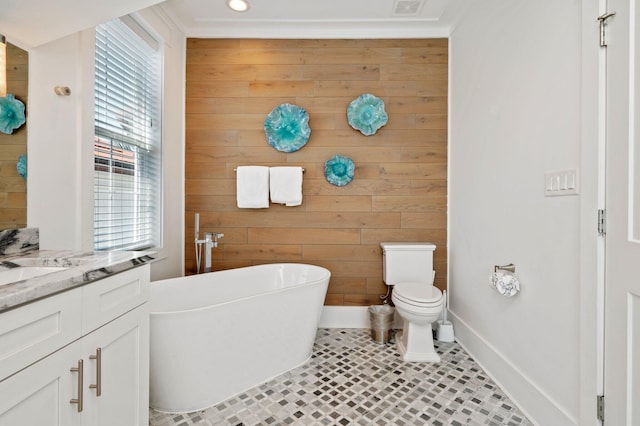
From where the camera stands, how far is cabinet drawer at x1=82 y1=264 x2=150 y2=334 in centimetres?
94

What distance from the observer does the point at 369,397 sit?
1.72 metres

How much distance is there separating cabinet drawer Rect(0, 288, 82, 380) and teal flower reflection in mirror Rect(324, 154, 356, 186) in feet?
6.53

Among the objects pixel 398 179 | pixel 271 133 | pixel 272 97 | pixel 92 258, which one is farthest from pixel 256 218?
pixel 92 258

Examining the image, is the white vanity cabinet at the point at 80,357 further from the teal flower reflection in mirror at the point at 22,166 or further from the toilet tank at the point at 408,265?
the toilet tank at the point at 408,265

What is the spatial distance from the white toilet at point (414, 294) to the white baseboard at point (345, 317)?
1.10 feet

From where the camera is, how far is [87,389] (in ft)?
3.09

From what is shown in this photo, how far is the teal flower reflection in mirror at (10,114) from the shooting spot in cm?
127

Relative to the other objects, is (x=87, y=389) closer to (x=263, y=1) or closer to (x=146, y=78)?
(x=146, y=78)

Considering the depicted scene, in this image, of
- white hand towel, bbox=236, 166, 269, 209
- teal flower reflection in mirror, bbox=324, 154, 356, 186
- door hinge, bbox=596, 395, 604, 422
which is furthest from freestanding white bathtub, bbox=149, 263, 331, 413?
door hinge, bbox=596, 395, 604, 422

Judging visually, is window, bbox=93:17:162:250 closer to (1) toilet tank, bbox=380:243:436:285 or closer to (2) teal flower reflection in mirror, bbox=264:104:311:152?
(2) teal flower reflection in mirror, bbox=264:104:311:152

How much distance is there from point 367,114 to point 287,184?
901 mm

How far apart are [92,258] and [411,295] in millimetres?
1806

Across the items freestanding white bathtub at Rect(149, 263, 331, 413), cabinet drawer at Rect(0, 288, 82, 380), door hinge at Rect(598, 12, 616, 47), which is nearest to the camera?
cabinet drawer at Rect(0, 288, 82, 380)

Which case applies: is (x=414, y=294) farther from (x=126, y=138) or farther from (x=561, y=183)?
(x=126, y=138)
